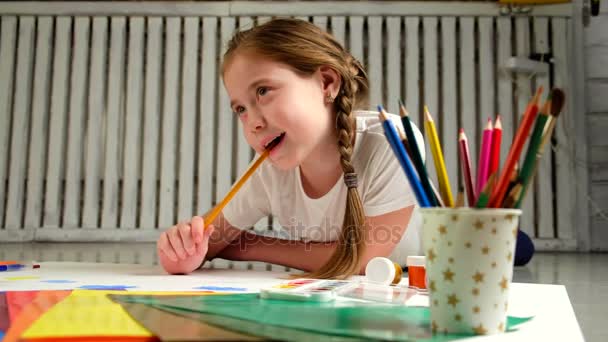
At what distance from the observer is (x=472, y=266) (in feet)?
1.34

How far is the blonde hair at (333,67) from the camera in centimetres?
95

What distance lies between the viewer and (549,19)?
97.6 inches

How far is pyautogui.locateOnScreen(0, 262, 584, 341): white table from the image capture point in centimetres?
49

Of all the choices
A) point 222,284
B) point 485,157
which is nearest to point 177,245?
point 222,284

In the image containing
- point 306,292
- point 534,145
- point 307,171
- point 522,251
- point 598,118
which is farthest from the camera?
point 598,118

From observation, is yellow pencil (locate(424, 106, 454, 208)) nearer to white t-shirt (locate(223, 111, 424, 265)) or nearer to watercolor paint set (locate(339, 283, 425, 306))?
watercolor paint set (locate(339, 283, 425, 306))

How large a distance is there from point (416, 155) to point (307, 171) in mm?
729

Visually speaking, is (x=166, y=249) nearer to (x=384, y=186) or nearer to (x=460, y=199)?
(x=384, y=186)

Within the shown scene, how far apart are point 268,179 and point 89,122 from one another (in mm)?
1685

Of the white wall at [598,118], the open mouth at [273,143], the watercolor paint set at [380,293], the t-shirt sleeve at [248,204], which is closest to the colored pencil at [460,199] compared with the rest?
the watercolor paint set at [380,293]

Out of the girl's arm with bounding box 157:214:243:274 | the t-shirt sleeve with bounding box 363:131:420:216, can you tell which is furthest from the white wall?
the girl's arm with bounding box 157:214:243:274

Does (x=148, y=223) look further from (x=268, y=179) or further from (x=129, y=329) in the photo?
(x=129, y=329)

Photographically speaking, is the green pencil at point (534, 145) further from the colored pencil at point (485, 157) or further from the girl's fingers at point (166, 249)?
the girl's fingers at point (166, 249)

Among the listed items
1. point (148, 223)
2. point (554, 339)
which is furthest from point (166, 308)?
point (148, 223)
